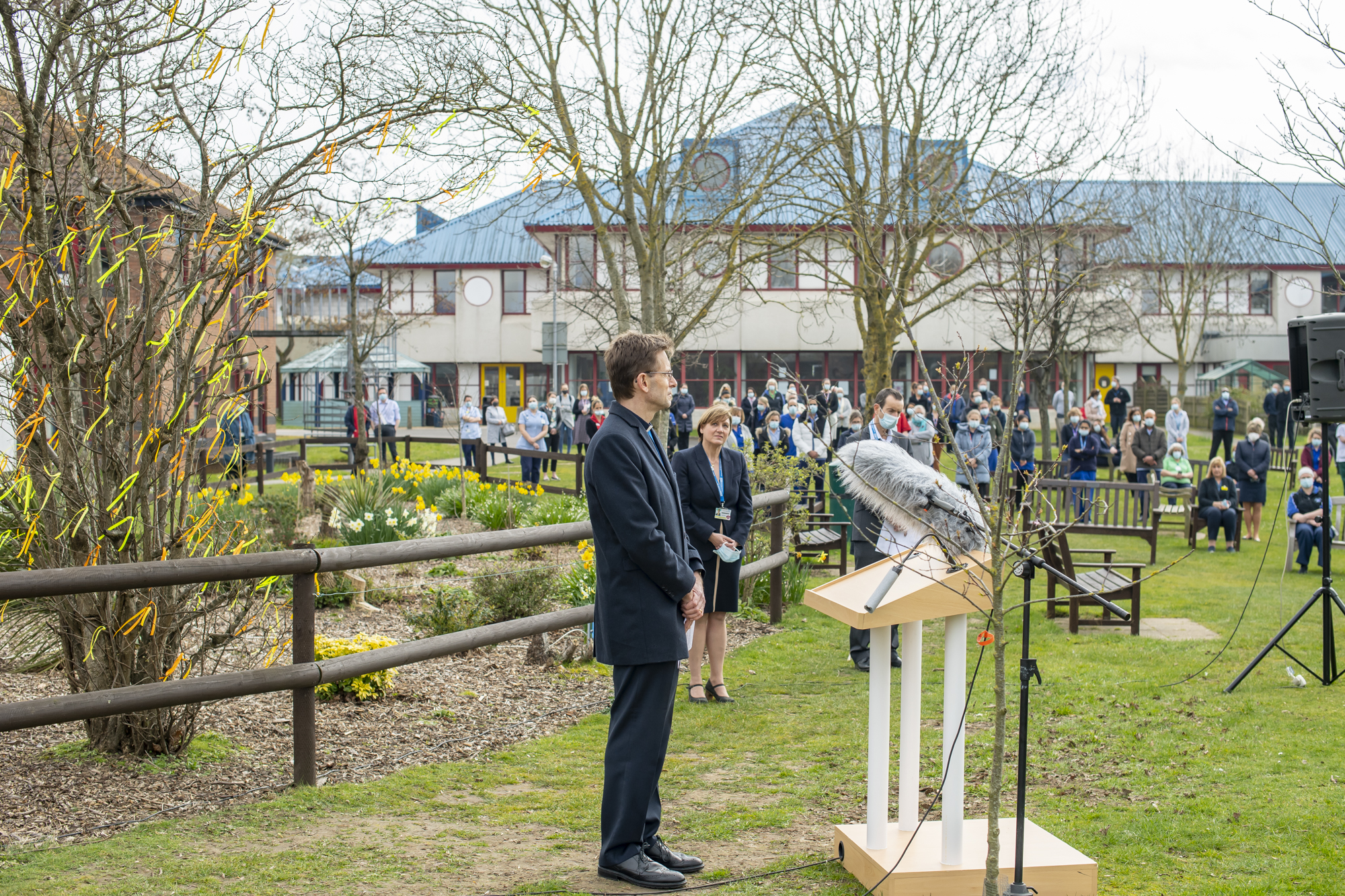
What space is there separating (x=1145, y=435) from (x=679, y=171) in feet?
34.6

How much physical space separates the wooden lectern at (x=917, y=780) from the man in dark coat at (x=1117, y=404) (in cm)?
2797

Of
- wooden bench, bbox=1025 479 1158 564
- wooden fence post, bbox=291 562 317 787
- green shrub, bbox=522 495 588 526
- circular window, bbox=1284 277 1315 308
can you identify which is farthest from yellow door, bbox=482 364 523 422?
wooden fence post, bbox=291 562 317 787

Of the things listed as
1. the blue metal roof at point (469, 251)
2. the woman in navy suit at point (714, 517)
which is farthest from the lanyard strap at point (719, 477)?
the blue metal roof at point (469, 251)

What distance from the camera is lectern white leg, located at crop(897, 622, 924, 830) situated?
4.20m

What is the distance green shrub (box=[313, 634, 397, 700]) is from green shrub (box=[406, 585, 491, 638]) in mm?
1427

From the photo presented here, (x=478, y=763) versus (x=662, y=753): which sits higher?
(x=662, y=753)

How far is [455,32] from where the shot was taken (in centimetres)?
1338

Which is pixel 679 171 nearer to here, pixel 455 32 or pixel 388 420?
pixel 455 32

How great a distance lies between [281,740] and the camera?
19.9 feet

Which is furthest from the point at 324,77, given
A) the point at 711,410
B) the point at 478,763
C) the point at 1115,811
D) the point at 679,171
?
the point at 679,171

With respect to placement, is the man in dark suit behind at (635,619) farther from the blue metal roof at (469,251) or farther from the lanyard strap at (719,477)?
the blue metal roof at (469,251)

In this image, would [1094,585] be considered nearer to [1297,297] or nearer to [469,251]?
[469,251]

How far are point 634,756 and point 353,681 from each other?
325cm

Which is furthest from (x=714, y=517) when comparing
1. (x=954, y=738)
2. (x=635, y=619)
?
(x=954, y=738)
